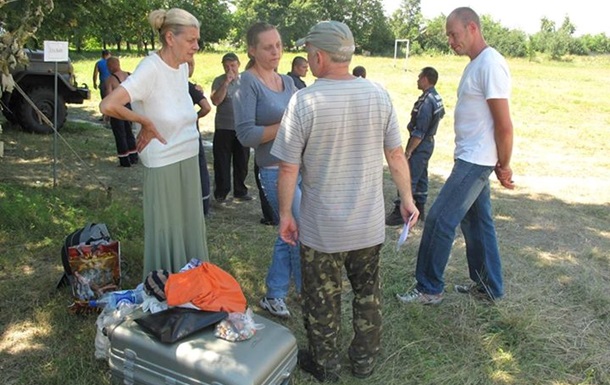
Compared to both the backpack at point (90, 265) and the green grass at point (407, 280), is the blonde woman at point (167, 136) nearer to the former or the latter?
the backpack at point (90, 265)

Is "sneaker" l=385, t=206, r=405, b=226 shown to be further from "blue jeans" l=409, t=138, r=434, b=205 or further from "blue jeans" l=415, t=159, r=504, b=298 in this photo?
"blue jeans" l=415, t=159, r=504, b=298

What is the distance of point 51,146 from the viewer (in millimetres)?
8062

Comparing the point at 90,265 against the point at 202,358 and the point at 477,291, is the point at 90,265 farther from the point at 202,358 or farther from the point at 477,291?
the point at 477,291

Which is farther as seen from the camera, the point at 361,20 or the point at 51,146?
the point at 361,20

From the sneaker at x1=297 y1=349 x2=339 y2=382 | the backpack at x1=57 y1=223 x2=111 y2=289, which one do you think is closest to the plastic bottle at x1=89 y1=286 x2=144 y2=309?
the backpack at x1=57 y1=223 x2=111 y2=289

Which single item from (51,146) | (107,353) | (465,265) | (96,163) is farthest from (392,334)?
(51,146)

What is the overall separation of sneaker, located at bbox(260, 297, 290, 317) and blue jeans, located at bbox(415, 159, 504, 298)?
3.11 ft

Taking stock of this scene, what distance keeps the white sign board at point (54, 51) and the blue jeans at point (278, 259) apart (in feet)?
12.9

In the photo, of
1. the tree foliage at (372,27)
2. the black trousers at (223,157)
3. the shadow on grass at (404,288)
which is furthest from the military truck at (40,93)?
the tree foliage at (372,27)

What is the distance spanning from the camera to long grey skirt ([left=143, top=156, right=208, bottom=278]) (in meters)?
2.78

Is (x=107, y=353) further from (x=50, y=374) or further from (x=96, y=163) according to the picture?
(x=96, y=163)

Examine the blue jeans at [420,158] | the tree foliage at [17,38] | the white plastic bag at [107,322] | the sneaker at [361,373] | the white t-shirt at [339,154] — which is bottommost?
the sneaker at [361,373]

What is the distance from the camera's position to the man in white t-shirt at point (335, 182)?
2.25 meters

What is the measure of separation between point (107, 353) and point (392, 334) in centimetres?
163
